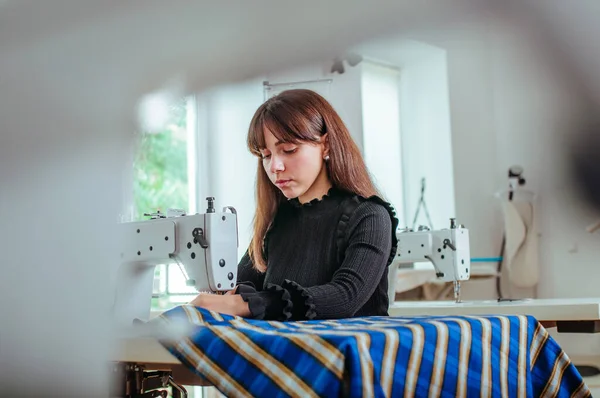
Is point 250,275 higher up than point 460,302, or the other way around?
point 250,275

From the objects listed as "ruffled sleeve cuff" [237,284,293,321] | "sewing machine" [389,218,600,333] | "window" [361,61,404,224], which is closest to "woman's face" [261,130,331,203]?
"ruffled sleeve cuff" [237,284,293,321]

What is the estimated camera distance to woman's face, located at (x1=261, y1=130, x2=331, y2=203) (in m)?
1.12

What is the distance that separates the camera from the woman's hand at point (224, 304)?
869 mm

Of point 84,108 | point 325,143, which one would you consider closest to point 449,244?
point 325,143

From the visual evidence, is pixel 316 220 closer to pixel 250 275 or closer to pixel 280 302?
pixel 250 275

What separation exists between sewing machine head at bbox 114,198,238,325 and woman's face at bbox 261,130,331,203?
0.13m

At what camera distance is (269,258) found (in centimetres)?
149

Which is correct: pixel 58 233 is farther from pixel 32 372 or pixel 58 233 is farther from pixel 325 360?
pixel 325 360

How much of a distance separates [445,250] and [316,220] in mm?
815

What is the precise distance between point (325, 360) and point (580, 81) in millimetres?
443

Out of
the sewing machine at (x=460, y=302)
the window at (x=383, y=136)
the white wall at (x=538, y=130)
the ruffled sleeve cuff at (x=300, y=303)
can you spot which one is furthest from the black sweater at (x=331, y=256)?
the window at (x=383, y=136)

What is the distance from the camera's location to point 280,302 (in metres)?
0.93

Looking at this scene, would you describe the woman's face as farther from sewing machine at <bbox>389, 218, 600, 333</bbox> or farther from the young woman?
sewing machine at <bbox>389, 218, 600, 333</bbox>

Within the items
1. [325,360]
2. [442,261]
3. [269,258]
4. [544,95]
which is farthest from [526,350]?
[442,261]
